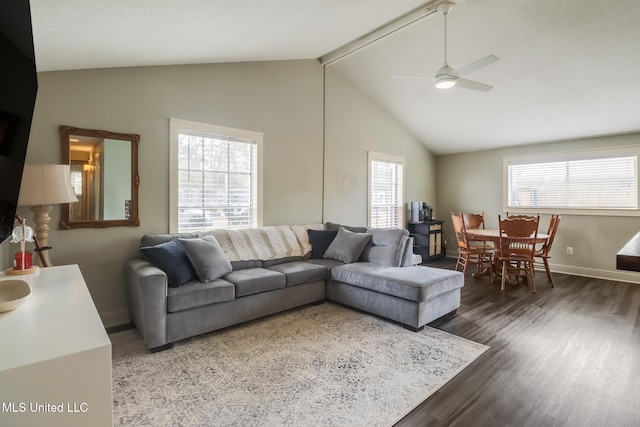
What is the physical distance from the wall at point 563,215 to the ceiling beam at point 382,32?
3.76m

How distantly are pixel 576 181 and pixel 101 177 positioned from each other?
693cm

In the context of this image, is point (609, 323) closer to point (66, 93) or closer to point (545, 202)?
point (545, 202)

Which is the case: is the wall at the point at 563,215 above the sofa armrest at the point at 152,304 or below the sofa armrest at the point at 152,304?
above

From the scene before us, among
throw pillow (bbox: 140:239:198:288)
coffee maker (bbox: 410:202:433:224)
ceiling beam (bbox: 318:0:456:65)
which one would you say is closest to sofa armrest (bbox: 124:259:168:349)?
throw pillow (bbox: 140:239:198:288)

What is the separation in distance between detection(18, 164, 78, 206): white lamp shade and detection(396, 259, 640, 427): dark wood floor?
9.50ft

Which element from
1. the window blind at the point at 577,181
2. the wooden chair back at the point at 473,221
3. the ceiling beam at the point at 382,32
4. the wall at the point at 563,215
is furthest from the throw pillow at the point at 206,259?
the window blind at the point at 577,181

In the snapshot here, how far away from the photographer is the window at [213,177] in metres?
3.62

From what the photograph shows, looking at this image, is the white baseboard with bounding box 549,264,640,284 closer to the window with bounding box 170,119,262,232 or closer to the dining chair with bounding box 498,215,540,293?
the dining chair with bounding box 498,215,540,293

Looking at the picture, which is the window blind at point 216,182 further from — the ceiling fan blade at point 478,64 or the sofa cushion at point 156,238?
the ceiling fan blade at point 478,64

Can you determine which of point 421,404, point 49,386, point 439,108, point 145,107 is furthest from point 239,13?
point 439,108

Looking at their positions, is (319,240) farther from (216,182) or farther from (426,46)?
(426,46)

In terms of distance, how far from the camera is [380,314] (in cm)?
329

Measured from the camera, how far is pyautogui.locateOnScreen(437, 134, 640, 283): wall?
5.10 meters

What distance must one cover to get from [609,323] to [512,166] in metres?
3.63
